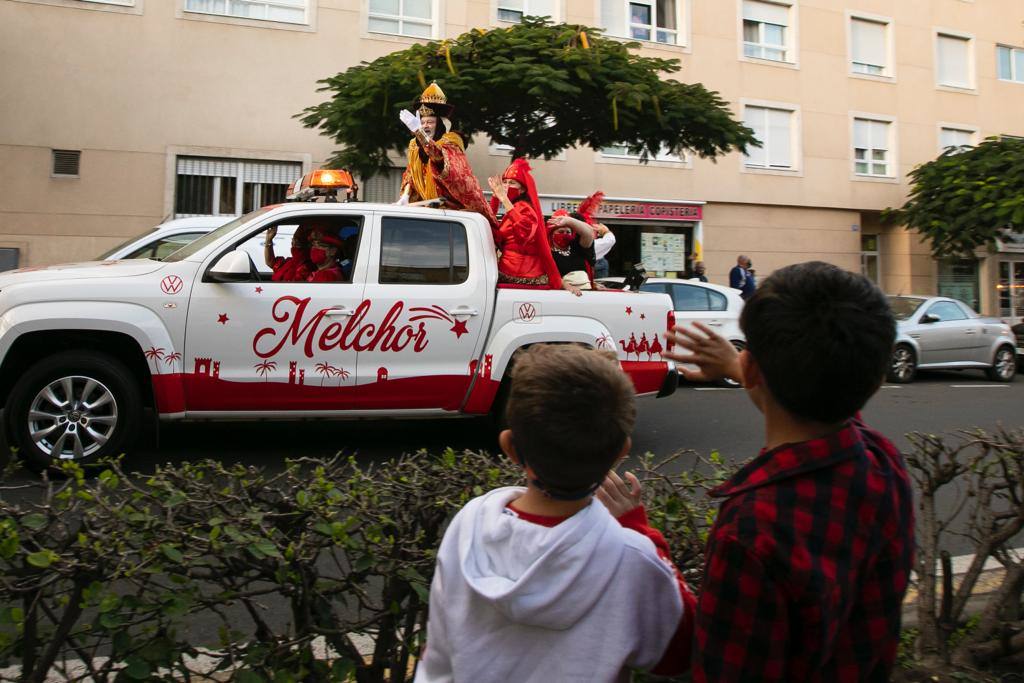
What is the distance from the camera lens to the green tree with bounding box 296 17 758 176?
12.8 metres

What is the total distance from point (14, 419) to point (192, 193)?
41.6 ft

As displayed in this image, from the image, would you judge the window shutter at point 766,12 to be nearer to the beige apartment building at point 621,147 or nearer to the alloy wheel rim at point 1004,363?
the beige apartment building at point 621,147

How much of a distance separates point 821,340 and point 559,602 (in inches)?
23.3

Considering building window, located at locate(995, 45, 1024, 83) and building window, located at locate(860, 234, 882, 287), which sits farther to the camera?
building window, located at locate(995, 45, 1024, 83)

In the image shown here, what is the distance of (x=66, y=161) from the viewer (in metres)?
15.9

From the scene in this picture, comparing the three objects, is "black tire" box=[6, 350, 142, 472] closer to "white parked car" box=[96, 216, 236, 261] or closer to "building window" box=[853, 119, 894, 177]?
"white parked car" box=[96, 216, 236, 261]

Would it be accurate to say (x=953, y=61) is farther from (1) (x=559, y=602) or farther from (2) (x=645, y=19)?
(1) (x=559, y=602)

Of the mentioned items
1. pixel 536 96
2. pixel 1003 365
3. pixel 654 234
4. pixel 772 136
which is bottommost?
pixel 1003 365

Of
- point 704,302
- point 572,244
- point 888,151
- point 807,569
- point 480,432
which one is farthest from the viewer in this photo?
point 888,151

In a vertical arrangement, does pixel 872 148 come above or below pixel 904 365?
above

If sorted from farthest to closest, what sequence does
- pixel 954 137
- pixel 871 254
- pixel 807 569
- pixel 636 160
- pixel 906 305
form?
pixel 954 137 < pixel 871 254 < pixel 636 160 < pixel 906 305 < pixel 807 569

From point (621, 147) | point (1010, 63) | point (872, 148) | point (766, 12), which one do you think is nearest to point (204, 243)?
point (621, 147)

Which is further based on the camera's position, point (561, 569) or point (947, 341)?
point (947, 341)

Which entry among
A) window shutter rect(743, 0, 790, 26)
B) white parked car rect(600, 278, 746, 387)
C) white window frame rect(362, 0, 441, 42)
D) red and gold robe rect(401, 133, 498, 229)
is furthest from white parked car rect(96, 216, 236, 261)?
window shutter rect(743, 0, 790, 26)
